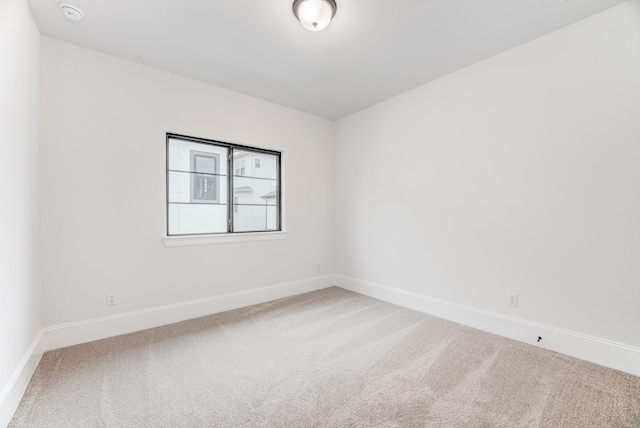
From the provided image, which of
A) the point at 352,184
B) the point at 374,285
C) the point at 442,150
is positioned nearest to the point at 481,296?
the point at 374,285

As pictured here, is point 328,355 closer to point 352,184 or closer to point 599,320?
point 599,320

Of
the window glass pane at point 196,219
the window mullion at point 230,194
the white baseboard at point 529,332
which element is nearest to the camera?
the white baseboard at point 529,332

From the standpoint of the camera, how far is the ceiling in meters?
1.99

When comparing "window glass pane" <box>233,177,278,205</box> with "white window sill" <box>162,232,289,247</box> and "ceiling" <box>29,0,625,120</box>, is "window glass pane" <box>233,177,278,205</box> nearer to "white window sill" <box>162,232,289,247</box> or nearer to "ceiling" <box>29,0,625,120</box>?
"white window sill" <box>162,232,289,247</box>

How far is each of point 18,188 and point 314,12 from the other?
227 cm

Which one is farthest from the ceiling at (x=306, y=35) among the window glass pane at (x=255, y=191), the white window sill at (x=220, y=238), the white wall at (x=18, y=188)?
the white window sill at (x=220, y=238)

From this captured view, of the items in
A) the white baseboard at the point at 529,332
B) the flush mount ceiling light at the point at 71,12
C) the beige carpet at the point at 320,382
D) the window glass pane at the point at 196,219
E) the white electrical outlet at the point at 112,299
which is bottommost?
the beige carpet at the point at 320,382

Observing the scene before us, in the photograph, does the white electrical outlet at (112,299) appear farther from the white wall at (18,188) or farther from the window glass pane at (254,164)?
the window glass pane at (254,164)

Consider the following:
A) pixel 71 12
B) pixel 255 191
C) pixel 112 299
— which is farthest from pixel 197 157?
pixel 112 299

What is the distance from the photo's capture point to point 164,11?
203 cm

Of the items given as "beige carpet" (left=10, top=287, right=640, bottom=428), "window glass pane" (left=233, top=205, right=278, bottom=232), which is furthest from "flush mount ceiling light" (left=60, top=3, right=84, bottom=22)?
"beige carpet" (left=10, top=287, right=640, bottom=428)

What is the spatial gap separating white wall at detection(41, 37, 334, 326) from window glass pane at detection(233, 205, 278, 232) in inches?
10.1

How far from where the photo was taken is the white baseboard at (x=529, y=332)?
1.99m

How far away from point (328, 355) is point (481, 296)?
5.37ft
